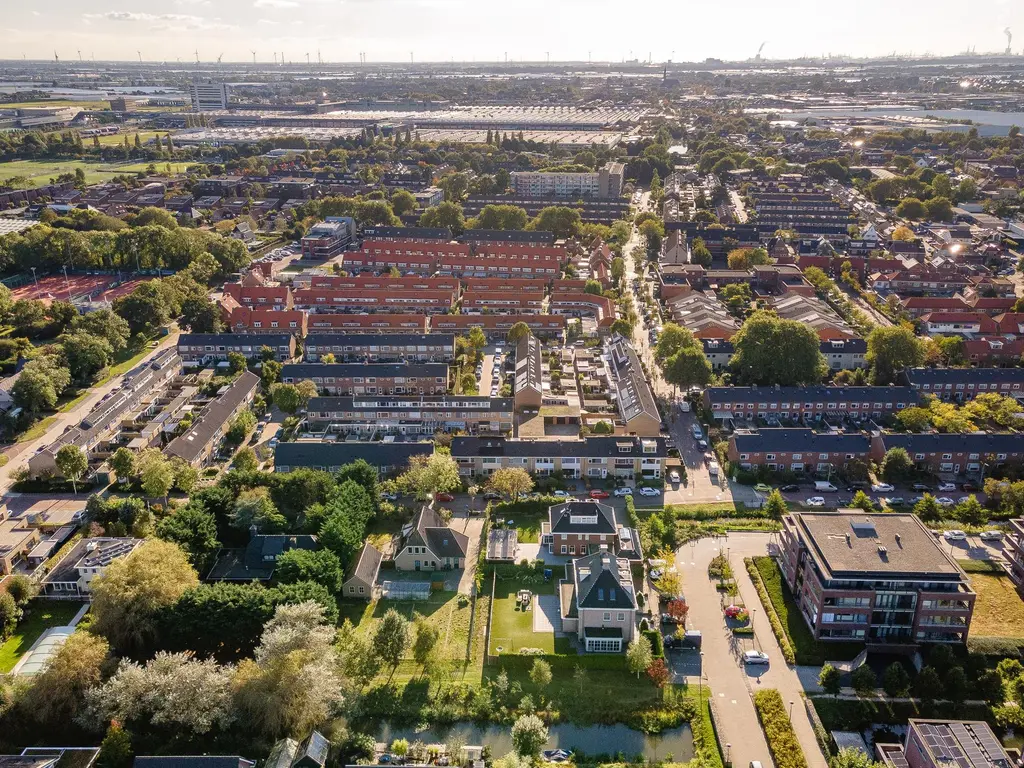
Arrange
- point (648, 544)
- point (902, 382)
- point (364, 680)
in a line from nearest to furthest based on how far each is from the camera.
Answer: point (364, 680) < point (648, 544) < point (902, 382)

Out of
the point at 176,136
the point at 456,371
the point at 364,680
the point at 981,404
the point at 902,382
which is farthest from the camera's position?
the point at 176,136

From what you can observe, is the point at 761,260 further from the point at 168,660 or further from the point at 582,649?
the point at 168,660

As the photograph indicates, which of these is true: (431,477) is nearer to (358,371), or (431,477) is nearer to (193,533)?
(193,533)

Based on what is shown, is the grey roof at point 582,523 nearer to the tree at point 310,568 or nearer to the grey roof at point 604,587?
the grey roof at point 604,587

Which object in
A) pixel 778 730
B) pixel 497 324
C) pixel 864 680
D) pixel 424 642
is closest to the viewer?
pixel 778 730

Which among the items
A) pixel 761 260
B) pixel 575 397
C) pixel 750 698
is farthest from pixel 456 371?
pixel 761 260

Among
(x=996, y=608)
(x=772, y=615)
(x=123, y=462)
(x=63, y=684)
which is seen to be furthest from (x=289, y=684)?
(x=996, y=608)

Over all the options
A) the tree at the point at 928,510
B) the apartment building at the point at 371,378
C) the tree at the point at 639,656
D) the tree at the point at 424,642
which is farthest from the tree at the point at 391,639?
the tree at the point at 928,510
